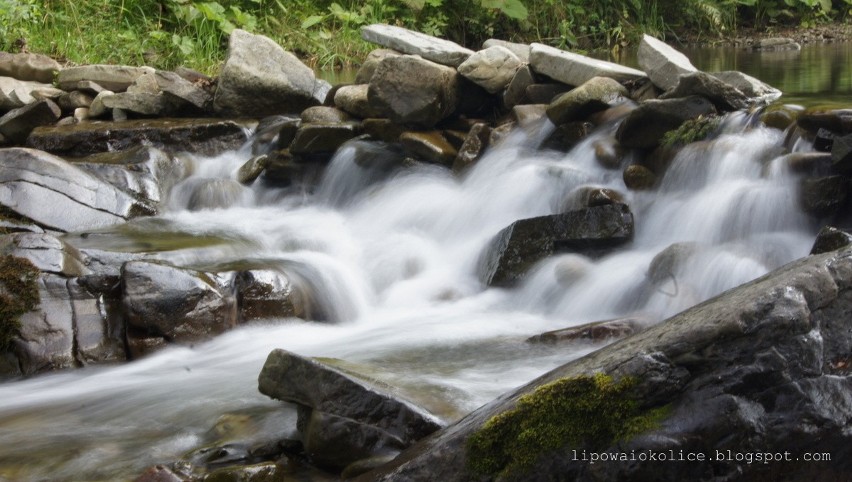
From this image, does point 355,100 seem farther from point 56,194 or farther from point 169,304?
point 169,304

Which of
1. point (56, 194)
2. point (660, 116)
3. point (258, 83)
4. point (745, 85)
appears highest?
point (258, 83)

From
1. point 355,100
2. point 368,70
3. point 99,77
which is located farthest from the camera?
Result: point 99,77

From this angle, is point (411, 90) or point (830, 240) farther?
point (411, 90)

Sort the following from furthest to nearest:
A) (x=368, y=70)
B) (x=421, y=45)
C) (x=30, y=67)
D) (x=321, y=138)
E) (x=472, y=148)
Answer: (x=30, y=67)
(x=368, y=70)
(x=421, y=45)
(x=321, y=138)
(x=472, y=148)

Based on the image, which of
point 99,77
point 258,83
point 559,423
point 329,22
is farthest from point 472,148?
point 329,22

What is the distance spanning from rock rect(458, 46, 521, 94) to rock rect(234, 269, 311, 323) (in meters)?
3.12

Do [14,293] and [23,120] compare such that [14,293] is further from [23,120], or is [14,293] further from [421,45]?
[421,45]

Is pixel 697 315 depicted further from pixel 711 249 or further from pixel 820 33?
pixel 820 33

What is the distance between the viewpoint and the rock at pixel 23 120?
875 cm

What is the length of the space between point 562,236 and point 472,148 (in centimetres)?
189

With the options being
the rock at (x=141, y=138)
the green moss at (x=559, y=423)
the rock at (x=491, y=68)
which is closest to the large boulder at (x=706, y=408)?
the green moss at (x=559, y=423)

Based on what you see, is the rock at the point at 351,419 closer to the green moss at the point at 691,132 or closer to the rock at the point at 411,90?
the green moss at the point at 691,132

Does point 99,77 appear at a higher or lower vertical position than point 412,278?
higher

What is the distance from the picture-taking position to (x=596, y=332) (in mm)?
4469
